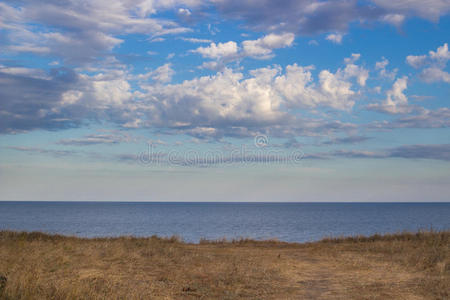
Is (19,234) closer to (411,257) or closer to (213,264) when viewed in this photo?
(213,264)

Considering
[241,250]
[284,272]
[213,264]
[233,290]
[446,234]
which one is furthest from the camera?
[446,234]

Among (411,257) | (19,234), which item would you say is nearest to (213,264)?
(411,257)

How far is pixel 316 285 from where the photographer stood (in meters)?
13.9

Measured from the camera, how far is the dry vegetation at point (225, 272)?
1207 cm

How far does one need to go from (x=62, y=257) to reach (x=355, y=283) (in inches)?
450

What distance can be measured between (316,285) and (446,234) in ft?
48.6

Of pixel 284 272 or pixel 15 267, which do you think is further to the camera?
pixel 284 272

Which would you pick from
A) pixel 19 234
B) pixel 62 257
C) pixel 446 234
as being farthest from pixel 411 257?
pixel 19 234

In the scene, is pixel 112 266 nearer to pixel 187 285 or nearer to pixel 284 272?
pixel 187 285

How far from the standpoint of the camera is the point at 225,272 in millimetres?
15570

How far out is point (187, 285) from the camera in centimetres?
1365

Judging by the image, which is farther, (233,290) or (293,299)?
(233,290)

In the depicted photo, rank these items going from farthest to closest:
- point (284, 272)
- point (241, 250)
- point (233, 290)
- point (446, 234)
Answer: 1. point (446, 234)
2. point (241, 250)
3. point (284, 272)
4. point (233, 290)

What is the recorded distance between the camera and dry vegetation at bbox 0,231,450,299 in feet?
39.6
